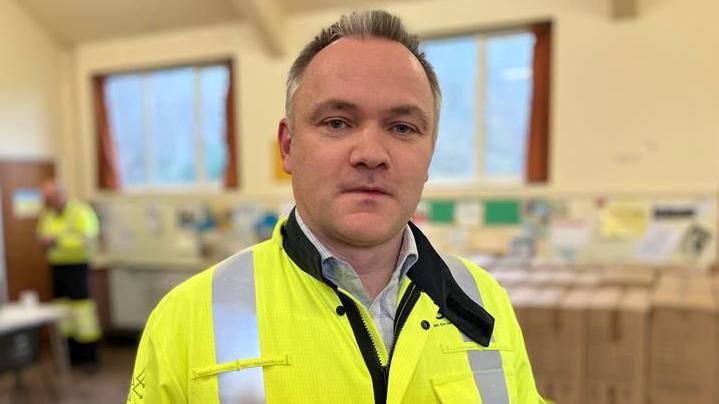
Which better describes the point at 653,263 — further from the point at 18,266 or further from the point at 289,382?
the point at 18,266

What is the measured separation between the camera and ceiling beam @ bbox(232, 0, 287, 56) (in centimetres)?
394

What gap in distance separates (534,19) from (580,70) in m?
0.50

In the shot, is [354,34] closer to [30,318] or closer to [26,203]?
[30,318]

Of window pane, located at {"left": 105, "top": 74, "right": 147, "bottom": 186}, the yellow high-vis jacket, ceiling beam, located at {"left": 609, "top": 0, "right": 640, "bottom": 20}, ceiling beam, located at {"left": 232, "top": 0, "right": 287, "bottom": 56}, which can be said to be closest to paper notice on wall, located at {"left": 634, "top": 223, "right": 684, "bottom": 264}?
ceiling beam, located at {"left": 609, "top": 0, "right": 640, "bottom": 20}

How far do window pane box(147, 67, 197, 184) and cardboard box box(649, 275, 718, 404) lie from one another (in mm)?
4179

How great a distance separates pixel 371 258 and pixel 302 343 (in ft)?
0.58

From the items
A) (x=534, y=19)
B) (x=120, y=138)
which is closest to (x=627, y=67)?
(x=534, y=19)

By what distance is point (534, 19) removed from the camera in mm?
3541

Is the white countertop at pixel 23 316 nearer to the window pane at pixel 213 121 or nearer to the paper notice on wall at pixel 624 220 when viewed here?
the window pane at pixel 213 121

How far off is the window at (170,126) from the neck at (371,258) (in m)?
3.90

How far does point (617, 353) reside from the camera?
1909mm

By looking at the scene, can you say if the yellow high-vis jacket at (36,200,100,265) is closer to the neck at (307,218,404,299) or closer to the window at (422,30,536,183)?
the window at (422,30,536,183)

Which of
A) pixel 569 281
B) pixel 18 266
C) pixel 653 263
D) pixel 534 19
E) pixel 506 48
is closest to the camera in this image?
pixel 569 281

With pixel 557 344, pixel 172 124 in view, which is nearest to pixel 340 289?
pixel 557 344
